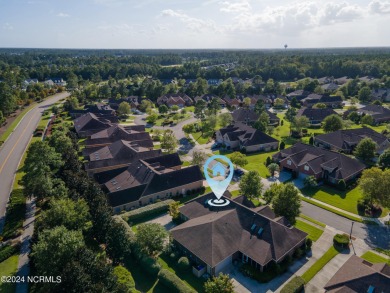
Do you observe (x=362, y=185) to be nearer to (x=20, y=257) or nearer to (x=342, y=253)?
(x=342, y=253)

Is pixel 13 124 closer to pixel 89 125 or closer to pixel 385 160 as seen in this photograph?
pixel 89 125

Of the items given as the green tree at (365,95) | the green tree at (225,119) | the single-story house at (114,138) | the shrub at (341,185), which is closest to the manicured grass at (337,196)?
the shrub at (341,185)

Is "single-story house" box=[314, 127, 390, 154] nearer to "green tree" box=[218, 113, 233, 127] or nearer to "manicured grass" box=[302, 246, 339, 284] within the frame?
"green tree" box=[218, 113, 233, 127]

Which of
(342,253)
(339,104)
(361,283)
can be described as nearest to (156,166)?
(342,253)

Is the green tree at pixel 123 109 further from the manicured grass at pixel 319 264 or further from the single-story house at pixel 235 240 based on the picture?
the manicured grass at pixel 319 264

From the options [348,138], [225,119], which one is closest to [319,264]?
[348,138]

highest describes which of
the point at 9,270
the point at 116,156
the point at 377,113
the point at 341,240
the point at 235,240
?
the point at 116,156
